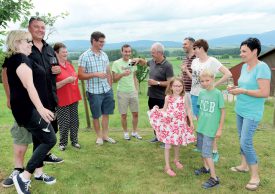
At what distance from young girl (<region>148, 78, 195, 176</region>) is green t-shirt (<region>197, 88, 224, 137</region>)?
613 millimetres

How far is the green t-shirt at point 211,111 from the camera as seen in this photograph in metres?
5.12

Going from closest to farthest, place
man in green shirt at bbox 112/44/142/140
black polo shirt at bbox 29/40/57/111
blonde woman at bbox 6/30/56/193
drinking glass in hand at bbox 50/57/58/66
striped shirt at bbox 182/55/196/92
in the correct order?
blonde woman at bbox 6/30/56/193 < black polo shirt at bbox 29/40/57/111 < drinking glass in hand at bbox 50/57/58/66 < striped shirt at bbox 182/55/196/92 < man in green shirt at bbox 112/44/142/140

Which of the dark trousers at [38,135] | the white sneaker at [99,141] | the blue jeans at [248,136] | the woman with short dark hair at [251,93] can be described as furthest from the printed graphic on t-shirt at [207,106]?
the white sneaker at [99,141]

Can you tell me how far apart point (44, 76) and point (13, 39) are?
2.39ft

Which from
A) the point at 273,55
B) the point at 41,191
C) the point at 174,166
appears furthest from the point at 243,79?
the point at 273,55

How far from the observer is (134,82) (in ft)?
25.9

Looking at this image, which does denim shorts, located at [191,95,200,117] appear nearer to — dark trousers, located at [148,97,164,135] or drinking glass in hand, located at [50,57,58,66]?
dark trousers, located at [148,97,164,135]

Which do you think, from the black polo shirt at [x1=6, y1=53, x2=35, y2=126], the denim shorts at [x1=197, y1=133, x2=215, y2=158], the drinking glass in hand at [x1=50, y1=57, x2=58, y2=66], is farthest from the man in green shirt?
the black polo shirt at [x1=6, y1=53, x2=35, y2=126]

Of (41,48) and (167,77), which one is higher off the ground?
(41,48)

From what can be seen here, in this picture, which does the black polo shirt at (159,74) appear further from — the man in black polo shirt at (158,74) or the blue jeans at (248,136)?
the blue jeans at (248,136)

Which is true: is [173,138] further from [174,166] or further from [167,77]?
[167,77]

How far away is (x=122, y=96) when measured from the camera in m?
7.77

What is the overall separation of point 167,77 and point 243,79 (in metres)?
2.25

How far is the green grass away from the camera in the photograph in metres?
5.12
